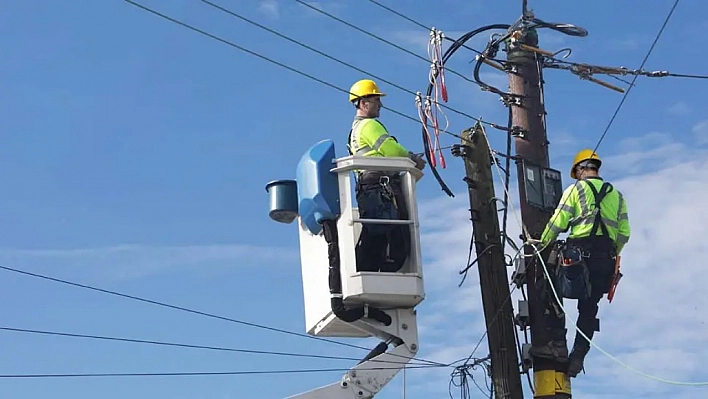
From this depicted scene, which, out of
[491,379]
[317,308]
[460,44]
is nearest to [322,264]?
[317,308]

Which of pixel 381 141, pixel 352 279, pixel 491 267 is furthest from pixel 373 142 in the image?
pixel 491 267

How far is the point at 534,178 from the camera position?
12609mm

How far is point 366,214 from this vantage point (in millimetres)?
11242

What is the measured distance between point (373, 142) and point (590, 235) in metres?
2.13

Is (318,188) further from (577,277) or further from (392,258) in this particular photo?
(577,277)

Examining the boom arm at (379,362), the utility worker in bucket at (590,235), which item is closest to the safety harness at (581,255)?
the utility worker in bucket at (590,235)

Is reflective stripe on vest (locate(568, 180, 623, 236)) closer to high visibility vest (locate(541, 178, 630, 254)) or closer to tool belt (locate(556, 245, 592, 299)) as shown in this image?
high visibility vest (locate(541, 178, 630, 254))

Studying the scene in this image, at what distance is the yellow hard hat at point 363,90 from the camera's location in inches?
462

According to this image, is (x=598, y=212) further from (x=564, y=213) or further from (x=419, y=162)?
(x=419, y=162)

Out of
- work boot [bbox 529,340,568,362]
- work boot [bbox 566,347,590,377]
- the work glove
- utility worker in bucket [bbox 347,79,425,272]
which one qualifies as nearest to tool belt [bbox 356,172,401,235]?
utility worker in bucket [bbox 347,79,425,272]

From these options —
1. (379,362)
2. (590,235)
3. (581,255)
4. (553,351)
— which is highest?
(590,235)

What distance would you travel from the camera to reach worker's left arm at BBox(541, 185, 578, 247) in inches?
472

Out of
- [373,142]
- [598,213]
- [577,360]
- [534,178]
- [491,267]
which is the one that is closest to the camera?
[373,142]

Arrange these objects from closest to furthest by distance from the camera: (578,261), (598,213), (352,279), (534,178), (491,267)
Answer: (352,279)
(578,261)
(598,213)
(491,267)
(534,178)
